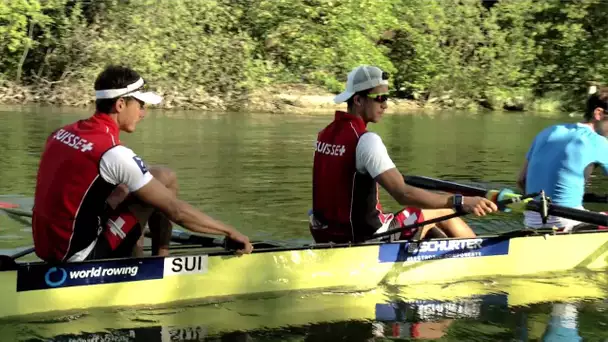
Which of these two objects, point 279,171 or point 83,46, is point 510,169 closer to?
point 279,171

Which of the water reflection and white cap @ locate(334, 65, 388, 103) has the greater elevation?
white cap @ locate(334, 65, 388, 103)

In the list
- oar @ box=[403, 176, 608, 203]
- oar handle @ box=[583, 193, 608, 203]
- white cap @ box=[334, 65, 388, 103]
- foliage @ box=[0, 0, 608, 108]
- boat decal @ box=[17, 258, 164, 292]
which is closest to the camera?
boat decal @ box=[17, 258, 164, 292]

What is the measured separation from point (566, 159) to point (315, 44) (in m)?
25.8

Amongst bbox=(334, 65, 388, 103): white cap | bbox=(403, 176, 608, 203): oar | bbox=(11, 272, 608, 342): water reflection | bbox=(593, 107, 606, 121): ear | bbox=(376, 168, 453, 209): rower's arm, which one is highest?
bbox=(334, 65, 388, 103): white cap

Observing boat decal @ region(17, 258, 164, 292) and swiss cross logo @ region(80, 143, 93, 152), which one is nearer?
swiss cross logo @ region(80, 143, 93, 152)

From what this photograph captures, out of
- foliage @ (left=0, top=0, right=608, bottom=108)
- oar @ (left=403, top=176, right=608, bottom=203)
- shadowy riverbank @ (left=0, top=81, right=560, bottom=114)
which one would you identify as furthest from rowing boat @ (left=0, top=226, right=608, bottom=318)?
foliage @ (left=0, top=0, right=608, bottom=108)

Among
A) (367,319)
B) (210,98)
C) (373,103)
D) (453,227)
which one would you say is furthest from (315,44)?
(367,319)

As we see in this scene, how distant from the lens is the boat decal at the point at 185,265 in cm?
Answer: 592

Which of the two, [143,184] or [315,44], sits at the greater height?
[315,44]

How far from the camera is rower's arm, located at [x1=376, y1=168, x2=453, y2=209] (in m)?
6.06

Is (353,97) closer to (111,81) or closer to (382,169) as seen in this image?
(382,169)

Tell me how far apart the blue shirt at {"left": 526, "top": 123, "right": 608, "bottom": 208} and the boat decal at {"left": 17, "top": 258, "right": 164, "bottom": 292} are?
3715mm

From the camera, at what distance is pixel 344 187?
6324mm

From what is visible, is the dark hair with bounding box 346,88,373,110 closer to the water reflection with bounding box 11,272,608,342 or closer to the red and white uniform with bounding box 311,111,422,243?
the red and white uniform with bounding box 311,111,422,243
